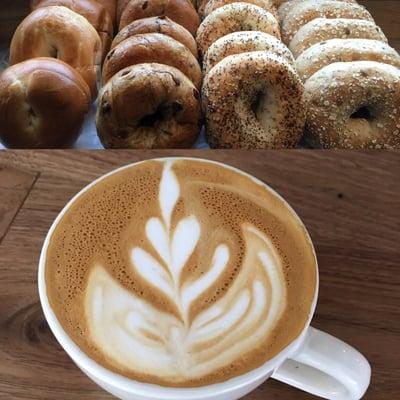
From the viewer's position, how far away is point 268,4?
114 cm

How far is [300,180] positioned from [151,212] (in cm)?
28

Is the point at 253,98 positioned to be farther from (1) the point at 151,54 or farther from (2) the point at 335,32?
(2) the point at 335,32

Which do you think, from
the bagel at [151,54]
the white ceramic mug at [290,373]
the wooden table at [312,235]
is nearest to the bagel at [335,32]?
the bagel at [151,54]

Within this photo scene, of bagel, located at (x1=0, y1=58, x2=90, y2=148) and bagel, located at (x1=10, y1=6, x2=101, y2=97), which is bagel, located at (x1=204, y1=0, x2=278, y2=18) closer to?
bagel, located at (x1=10, y1=6, x2=101, y2=97)

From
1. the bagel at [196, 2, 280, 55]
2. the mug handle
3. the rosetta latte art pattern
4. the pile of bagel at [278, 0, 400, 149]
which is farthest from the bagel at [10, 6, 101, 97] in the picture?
the mug handle

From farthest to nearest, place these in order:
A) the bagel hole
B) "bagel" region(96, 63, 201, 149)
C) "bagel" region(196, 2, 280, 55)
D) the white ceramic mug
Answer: "bagel" region(196, 2, 280, 55) < the bagel hole < "bagel" region(96, 63, 201, 149) < the white ceramic mug

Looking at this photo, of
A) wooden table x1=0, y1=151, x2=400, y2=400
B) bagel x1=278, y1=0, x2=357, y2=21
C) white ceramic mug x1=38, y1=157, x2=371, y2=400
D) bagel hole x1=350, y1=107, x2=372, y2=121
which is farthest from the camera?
bagel x1=278, y1=0, x2=357, y2=21

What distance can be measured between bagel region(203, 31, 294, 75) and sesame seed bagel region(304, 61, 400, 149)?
104 millimetres

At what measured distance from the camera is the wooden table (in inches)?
20.6

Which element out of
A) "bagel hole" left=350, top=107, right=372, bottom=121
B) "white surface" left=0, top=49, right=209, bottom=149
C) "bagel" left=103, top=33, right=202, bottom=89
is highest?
"bagel" left=103, top=33, right=202, bottom=89

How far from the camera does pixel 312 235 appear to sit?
0.65 metres

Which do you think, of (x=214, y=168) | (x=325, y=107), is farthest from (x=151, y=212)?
(x=325, y=107)

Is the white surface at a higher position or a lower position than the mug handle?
lower

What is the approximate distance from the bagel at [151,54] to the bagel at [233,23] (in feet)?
0.37
